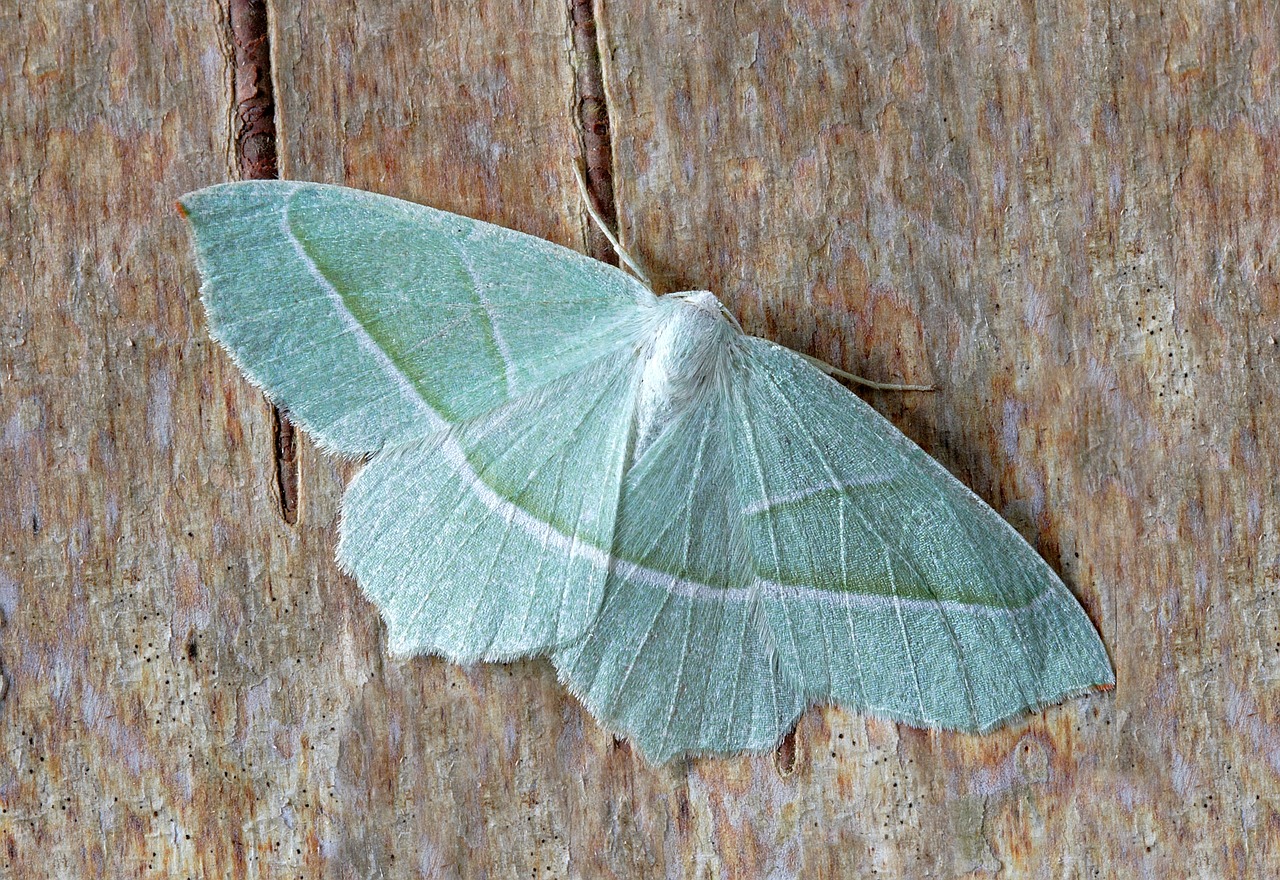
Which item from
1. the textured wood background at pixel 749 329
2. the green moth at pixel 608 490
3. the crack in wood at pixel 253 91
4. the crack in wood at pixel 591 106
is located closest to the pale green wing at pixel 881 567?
the green moth at pixel 608 490

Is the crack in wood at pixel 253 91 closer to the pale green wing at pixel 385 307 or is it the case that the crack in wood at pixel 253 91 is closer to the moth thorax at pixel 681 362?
the pale green wing at pixel 385 307

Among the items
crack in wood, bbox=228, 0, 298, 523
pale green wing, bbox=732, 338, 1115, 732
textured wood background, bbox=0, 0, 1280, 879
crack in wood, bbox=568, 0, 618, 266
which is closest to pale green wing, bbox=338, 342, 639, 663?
textured wood background, bbox=0, 0, 1280, 879

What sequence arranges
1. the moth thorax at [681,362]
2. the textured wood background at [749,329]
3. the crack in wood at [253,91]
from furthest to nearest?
the crack in wood at [253,91] → the textured wood background at [749,329] → the moth thorax at [681,362]

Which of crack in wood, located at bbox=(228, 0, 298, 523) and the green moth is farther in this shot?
crack in wood, located at bbox=(228, 0, 298, 523)

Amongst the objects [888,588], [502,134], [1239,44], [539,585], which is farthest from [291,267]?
[1239,44]

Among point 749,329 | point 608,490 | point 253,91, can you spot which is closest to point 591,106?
point 749,329

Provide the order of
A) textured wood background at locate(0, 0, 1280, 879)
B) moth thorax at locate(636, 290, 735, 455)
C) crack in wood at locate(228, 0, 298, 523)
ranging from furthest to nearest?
crack in wood at locate(228, 0, 298, 523), textured wood background at locate(0, 0, 1280, 879), moth thorax at locate(636, 290, 735, 455)

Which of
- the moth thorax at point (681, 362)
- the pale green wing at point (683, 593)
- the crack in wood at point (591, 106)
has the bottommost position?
the pale green wing at point (683, 593)

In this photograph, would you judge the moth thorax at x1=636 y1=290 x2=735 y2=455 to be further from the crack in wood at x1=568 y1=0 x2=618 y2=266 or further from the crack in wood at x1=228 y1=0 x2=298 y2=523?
the crack in wood at x1=228 y1=0 x2=298 y2=523

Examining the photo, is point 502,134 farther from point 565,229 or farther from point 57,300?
point 57,300
